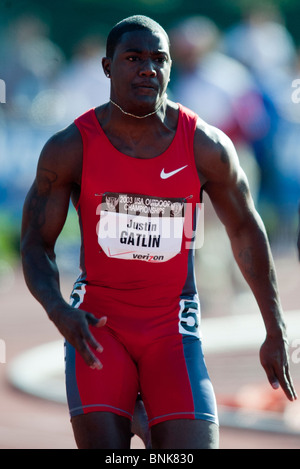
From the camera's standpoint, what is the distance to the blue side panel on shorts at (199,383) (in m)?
4.20

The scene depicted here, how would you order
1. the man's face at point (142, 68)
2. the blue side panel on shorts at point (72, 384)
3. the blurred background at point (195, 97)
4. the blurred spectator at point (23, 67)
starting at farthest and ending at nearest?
the blurred spectator at point (23, 67), the blurred background at point (195, 97), the man's face at point (142, 68), the blue side panel on shorts at point (72, 384)

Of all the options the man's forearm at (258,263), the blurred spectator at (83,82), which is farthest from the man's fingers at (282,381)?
the blurred spectator at (83,82)

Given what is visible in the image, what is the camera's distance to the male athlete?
14.0 feet

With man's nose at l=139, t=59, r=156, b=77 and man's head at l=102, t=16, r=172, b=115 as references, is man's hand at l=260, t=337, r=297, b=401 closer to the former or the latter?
man's head at l=102, t=16, r=172, b=115

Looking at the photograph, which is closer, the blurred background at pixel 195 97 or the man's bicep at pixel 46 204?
the man's bicep at pixel 46 204

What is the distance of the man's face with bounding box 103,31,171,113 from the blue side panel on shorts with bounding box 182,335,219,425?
104 cm

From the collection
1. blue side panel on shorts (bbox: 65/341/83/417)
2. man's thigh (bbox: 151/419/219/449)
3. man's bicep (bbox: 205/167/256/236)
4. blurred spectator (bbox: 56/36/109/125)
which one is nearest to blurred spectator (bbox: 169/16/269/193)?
blurred spectator (bbox: 56/36/109/125)

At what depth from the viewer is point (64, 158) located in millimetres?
4324

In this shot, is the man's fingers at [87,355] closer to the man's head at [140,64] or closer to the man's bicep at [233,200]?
the man's bicep at [233,200]

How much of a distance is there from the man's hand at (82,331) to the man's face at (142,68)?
98 centimetres

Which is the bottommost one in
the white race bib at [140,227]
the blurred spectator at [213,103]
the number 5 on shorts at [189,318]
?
the number 5 on shorts at [189,318]

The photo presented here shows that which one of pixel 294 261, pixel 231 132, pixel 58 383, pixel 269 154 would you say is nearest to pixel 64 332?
pixel 58 383

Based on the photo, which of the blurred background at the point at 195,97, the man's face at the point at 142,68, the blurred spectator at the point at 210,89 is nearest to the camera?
the man's face at the point at 142,68

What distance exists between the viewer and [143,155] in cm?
440
